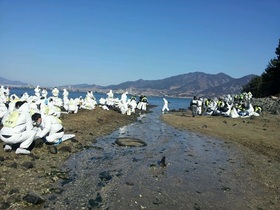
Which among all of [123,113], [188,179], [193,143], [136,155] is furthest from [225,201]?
[123,113]

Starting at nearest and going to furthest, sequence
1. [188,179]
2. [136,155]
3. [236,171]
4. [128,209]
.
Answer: [128,209], [188,179], [236,171], [136,155]

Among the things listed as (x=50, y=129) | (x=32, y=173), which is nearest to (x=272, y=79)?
(x=50, y=129)

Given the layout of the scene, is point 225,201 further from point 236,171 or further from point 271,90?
point 271,90

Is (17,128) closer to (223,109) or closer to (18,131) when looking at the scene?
(18,131)

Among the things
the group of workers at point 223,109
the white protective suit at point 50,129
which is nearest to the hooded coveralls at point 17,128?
the white protective suit at point 50,129

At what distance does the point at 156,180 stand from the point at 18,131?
4.92 meters

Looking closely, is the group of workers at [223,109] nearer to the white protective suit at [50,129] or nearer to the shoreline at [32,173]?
the shoreline at [32,173]

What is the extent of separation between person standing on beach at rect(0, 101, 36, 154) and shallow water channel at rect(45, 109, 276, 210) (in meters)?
1.68

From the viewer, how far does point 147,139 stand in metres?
18.1

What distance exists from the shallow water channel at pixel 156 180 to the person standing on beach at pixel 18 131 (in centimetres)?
168

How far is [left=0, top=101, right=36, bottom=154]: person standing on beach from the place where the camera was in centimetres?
1014

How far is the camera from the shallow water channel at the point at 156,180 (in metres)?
7.88

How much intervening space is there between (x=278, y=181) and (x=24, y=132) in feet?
29.1

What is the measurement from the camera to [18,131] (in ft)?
33.7
